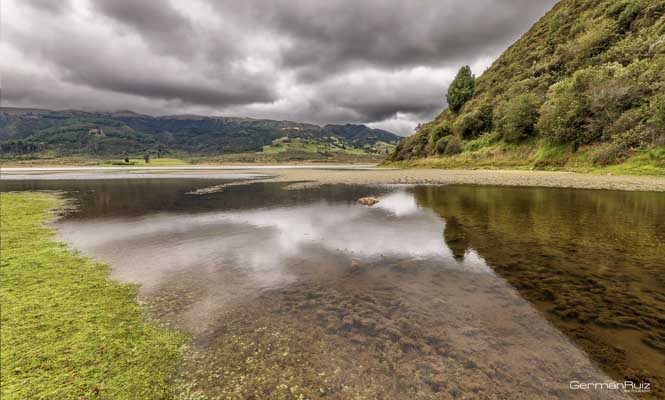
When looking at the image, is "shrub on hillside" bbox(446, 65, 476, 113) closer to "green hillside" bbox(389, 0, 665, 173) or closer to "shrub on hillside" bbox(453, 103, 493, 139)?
"green hillside" bbox(389, 0, 665, 173)

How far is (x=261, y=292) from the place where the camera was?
28.6ft

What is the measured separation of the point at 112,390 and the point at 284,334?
3.14 m

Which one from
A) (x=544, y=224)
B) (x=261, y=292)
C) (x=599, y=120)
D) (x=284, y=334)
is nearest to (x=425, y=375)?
(x=284, y=334)

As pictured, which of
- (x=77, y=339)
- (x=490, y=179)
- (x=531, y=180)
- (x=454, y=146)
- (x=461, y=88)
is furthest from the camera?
(x=461, y=88)

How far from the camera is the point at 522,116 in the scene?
209 ft

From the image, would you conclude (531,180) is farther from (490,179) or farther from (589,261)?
(589,261)

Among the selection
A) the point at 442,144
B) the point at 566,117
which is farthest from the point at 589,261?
the point at 442,144

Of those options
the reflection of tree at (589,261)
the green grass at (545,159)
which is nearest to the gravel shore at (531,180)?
the green grass at (545,159)

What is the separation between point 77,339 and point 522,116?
78.1 meters

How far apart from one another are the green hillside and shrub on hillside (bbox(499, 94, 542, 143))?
8.2 inches

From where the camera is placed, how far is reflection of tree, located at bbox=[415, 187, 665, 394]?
596 cm

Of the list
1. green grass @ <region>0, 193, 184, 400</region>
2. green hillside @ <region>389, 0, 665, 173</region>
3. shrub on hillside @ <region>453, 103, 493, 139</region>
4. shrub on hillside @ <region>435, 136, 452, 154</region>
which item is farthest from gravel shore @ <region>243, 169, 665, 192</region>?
green grass @ <region>0, 193, 184, 400</region>

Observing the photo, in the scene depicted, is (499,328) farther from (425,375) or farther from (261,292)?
(261,292)

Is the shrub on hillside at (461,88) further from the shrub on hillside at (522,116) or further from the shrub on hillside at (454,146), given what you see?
the shrub on hillside at (522,116)
